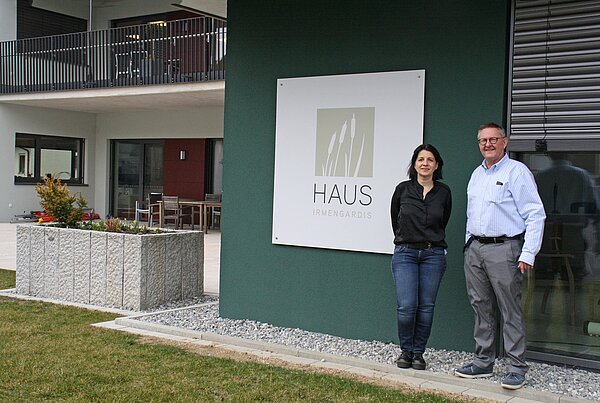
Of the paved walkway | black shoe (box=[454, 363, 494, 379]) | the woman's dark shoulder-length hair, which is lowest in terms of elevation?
the paved walkway

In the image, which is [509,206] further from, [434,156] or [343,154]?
[343,154]

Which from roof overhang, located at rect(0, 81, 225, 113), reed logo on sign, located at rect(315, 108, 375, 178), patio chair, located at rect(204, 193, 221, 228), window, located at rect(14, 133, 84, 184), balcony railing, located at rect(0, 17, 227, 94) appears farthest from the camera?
window, located at rect(14, 133, 84, 184)

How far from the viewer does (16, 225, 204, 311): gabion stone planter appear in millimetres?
7555

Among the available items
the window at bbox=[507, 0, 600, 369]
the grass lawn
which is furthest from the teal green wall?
the grass lawn

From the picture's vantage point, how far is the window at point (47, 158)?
2005 centimetres

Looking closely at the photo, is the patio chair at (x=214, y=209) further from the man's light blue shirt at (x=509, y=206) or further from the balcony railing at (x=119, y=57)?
the man's light blue shirt at (x=509, y=206)

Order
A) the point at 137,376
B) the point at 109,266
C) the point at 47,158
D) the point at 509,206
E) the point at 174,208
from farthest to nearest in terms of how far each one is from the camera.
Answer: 1. the point at 47,158
2. the point at 174,208
3. the point at 109,266
4. the point at 137,376
5. the point at 509,206

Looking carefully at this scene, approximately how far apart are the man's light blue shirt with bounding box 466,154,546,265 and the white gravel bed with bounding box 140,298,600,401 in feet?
3.22

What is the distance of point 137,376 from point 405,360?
1.94 m

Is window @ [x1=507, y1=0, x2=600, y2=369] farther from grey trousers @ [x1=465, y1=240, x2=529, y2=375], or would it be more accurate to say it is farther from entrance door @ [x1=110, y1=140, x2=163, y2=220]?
entrance door @ [x1=110, y1=140, x2=163, y2=220]

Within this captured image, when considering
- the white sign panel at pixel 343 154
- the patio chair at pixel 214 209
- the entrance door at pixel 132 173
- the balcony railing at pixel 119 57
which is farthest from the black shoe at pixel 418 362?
the entrance door at pixel 132 173

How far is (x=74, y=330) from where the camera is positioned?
255 inches

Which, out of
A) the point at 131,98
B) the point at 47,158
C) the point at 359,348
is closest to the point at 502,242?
the point at 359,348

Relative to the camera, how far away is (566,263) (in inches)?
212
